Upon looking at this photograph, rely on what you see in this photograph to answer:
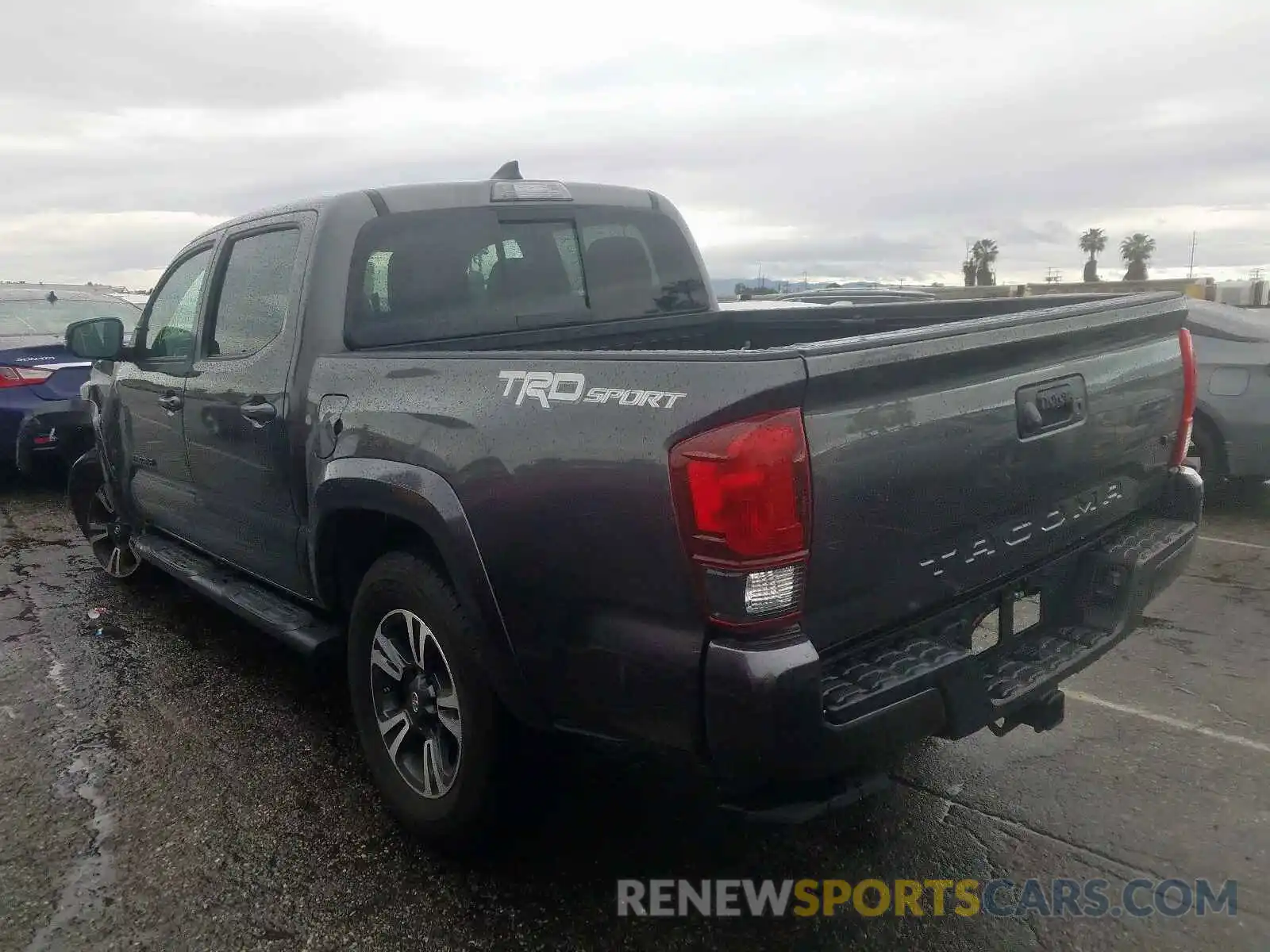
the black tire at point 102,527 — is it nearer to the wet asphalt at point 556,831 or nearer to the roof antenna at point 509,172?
the wet asphalt at point 556,831

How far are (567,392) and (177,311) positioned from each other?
3101 millimetres

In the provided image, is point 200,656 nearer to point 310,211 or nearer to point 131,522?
point 131,522

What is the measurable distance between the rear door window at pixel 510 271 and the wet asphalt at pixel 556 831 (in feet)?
5.51

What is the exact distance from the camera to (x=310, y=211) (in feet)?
12.0

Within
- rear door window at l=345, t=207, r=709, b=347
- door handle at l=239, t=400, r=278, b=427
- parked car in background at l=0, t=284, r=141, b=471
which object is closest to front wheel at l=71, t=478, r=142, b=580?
parked car in background at l=0, t=284, r=141, b=471

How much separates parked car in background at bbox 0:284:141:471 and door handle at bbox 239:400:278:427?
3.89 m

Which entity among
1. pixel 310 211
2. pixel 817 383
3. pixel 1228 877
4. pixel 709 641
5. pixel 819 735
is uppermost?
pixel 310 211

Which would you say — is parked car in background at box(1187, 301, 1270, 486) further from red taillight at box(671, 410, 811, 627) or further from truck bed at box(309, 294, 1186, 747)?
red taillight at box(671, 410, 811, 627)

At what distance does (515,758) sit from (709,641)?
2.92 ft

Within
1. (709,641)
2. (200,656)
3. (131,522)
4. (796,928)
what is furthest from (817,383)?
(131,522)

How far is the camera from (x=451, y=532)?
2676 millimetres

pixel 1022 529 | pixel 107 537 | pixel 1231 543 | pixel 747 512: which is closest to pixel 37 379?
pixel 107 537

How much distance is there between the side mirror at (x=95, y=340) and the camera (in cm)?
489

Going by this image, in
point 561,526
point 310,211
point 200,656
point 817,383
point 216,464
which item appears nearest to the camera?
point 817,383
